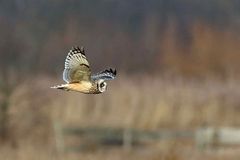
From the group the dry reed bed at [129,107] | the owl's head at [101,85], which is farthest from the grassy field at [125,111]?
the owl's head at [101,85]

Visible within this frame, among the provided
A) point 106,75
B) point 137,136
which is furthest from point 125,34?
point 106,75

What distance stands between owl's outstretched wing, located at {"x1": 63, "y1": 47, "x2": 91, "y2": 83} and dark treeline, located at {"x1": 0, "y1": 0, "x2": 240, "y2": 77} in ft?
41.9

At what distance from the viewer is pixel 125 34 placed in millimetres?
32812

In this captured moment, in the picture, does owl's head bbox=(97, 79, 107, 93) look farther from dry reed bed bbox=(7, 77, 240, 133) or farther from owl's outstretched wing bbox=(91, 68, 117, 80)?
dry reed bed bbox=(7, 77, 240, 133)

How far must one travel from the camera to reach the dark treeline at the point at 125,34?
21500mm

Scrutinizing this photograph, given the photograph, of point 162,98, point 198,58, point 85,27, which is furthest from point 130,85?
point 198,58

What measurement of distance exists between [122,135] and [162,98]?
2530 millimetres

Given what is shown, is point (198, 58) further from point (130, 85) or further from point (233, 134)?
point (233, 134)

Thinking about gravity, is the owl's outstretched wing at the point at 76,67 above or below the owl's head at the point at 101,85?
above

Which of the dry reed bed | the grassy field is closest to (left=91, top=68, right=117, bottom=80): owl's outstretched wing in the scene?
the grassy field

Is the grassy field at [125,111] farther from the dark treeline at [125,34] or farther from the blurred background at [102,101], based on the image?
the dark treeline at [125,34]

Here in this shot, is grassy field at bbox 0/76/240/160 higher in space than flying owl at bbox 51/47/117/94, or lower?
higher

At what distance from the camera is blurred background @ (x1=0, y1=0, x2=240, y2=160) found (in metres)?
16.1

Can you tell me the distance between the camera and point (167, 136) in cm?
1659
